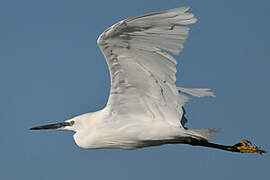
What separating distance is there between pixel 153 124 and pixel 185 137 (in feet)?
1.73

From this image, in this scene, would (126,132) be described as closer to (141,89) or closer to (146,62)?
(141,89)

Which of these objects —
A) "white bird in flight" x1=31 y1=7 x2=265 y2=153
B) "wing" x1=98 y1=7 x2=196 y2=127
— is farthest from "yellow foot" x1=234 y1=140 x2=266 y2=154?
"wing" x1=98 y1=7 x2=196 y2=127

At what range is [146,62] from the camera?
264 inches

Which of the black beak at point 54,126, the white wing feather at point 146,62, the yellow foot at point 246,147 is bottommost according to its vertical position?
the yellow foot at point 246,147

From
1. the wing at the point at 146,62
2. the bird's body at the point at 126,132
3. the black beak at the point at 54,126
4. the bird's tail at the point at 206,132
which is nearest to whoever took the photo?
the wing at the point at 146,62

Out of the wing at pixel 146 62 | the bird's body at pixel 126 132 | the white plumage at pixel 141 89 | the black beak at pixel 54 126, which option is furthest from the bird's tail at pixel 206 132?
the black beak at pixel 54 126

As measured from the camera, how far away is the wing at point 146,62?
6.07m

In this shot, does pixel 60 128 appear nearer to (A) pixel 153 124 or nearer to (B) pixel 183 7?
(A) pixel 153 124

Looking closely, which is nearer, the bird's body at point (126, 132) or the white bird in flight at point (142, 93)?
the white bird in flight at point (142, 93)

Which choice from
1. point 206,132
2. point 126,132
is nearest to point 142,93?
point 126,132

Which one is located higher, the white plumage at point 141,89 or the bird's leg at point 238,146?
the white plumage at point 141,89

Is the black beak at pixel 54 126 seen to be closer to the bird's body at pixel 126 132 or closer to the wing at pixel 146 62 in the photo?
the bird's body at pixel 126 132

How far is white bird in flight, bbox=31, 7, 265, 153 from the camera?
615 cm

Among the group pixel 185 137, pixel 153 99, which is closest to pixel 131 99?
pixel 153 99
